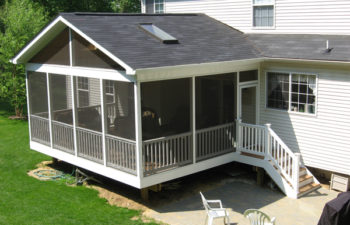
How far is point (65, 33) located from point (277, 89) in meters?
6.80

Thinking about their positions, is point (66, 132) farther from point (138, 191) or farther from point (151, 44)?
point (151, 44)

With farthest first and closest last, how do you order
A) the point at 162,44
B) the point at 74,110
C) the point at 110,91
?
1. the point at 110,91
2. the point at 74,110
3. the point at 162,44

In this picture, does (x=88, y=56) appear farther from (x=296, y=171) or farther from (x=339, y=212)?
(x=339, y=212)

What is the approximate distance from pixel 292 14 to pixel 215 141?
5.08m

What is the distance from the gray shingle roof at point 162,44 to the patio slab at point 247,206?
3859 mm

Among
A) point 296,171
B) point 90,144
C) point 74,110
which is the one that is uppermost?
point 74,110

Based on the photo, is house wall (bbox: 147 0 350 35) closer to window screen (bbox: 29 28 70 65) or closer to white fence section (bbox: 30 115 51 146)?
window screen (bbox: 29 28 70 65)

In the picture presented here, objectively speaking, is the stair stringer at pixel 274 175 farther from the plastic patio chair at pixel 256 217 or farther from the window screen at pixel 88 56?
the window screen at pixel 88 56

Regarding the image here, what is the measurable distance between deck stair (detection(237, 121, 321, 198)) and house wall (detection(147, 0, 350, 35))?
373 cm

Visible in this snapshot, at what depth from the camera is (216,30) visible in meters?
15.3

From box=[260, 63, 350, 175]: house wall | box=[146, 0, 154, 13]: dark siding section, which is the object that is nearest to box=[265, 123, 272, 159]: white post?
box=[260, 63, 350, 175]: house wall

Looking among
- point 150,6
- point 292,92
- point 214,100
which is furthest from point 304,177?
point 150,6

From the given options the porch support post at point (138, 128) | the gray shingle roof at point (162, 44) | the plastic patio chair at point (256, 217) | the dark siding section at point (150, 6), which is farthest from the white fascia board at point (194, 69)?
the dark siding section at point (150, 6)

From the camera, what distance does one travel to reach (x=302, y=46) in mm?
13375
